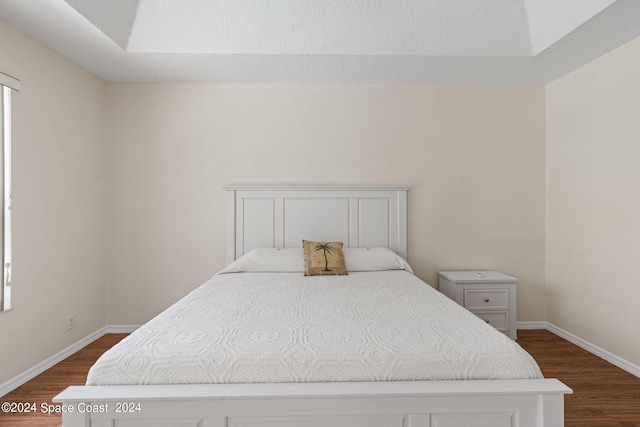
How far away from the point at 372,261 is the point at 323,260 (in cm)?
45

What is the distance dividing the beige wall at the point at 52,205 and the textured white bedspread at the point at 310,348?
4.52 ft

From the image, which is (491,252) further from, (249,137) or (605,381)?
(249,137)

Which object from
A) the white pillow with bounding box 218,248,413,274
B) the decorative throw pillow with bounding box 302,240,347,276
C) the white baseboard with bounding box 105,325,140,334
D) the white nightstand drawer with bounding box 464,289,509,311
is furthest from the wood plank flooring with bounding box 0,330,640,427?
the decorative throw pillow with bounding box 302,240,347,276

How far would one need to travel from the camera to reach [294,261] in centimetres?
290

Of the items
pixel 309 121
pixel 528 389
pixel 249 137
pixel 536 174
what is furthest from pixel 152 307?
pixel 536 174

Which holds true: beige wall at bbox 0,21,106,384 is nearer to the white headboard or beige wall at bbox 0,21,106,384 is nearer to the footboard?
the white headboard

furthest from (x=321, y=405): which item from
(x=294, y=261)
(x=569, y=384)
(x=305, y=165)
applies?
(x=305, y=165)

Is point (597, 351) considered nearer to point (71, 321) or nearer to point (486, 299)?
point (486, 299)

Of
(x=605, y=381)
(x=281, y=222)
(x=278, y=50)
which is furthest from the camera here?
(x=281, y=222)

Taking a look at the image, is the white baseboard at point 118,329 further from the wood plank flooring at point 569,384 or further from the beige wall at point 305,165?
the wood plank flooring at point 569,384

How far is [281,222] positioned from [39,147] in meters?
1.92

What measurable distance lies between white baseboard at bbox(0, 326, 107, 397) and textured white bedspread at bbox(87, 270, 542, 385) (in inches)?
54.2

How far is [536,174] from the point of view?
3.34 m

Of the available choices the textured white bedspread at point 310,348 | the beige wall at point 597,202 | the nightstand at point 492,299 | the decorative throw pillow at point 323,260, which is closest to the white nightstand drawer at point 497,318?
the nightstand at point 492,299
